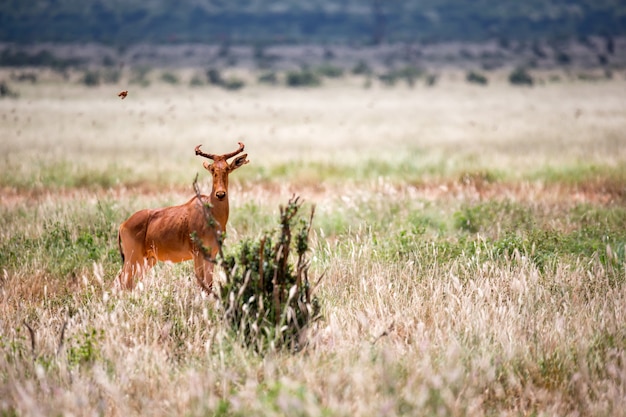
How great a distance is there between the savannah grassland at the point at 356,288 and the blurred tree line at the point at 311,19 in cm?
7894

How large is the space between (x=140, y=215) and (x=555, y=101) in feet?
100

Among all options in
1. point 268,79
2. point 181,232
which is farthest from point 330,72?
point 181,232

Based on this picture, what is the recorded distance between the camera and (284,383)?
14.2ft

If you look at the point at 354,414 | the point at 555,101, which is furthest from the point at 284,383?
the point at 555,101

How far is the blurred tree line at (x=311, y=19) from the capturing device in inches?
3775

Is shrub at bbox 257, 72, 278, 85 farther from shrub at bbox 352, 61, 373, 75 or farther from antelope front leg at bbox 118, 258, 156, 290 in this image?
antelope front leg at bbox 118, 258, 156, 290

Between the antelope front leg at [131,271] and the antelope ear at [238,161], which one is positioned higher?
the antelope ear at [238,161]

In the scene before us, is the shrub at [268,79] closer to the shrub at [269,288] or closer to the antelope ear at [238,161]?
the antelope ear at [238,161]

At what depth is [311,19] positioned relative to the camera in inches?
4222

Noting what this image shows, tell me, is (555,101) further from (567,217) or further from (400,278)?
(400,278)

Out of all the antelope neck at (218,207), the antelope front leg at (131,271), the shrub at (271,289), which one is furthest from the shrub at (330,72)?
the shrub at (271,289)

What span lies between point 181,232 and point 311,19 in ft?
343

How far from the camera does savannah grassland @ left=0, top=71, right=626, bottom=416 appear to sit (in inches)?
178

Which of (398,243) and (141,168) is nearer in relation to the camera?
(398,243)
